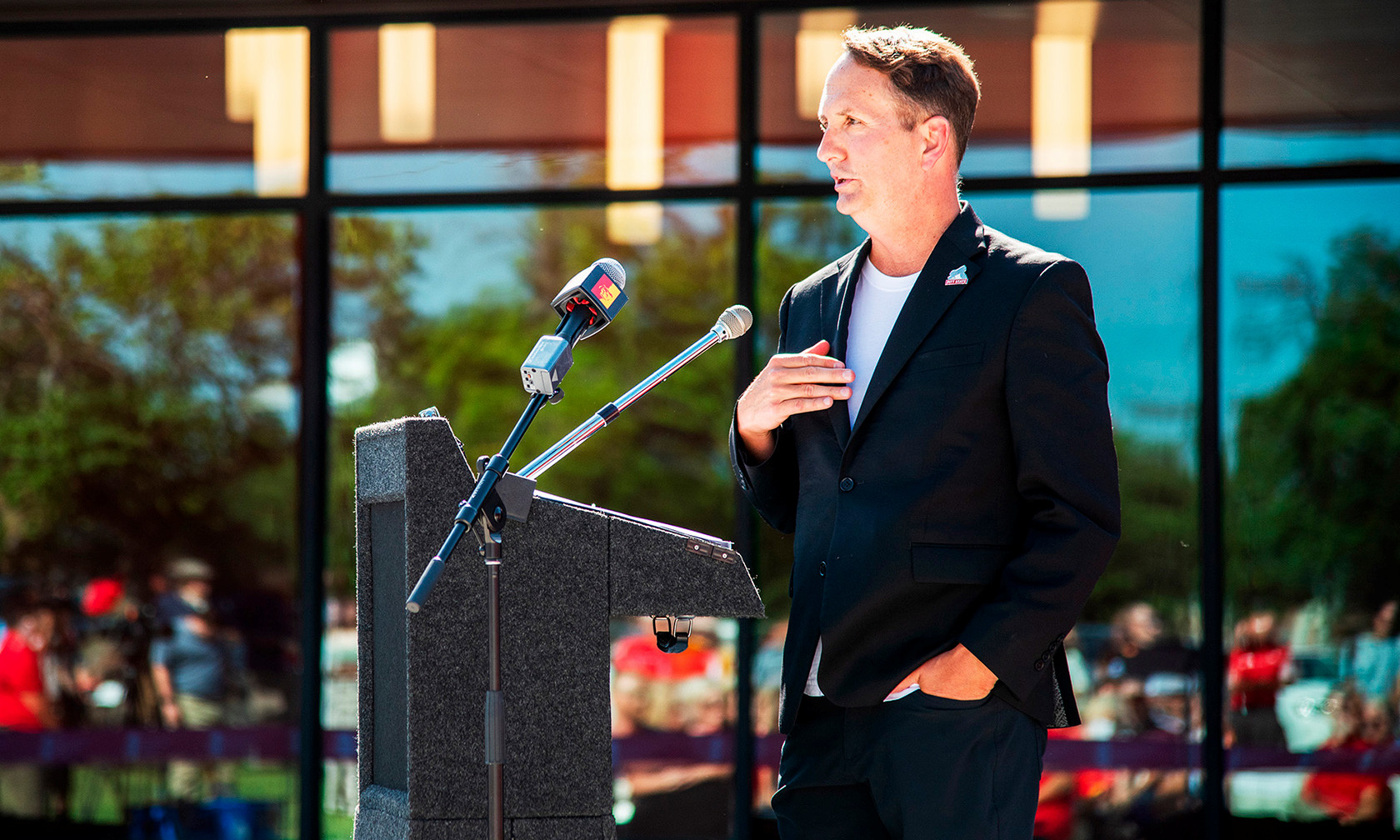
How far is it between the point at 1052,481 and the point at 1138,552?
3.12 m

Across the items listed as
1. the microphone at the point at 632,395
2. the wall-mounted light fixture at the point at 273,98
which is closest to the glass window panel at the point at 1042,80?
the wall-mounted light fixture at the point at 273,98

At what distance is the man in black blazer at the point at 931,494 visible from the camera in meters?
1.98

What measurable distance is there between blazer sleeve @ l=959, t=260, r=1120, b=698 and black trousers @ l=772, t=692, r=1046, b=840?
0.09 metres

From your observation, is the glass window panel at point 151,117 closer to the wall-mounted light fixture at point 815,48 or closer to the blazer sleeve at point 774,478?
the wall-mounted light fixture at point 815,48

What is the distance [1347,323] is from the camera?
4.91m

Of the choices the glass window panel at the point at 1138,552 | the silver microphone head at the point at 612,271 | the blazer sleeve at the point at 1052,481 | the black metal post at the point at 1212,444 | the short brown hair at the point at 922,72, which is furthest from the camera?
the glass window panel at the point at 1138,552

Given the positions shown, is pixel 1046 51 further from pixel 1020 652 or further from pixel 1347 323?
pixel 1020 652

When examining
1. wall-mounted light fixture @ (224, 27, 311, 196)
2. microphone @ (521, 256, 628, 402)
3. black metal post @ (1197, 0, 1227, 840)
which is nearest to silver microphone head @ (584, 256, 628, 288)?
microphone @ (521, 256, 628, 402)

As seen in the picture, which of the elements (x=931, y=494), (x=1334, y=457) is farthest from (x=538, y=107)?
(x=931, y=494)

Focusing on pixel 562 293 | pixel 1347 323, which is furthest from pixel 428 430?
pixel 1347 323

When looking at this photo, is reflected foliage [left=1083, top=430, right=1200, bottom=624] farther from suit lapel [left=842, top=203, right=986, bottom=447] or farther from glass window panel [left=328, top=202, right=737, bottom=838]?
suit lapel [left=842, top=203, right=986, bottom=447]

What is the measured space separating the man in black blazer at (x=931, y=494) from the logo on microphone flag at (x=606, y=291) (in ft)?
0.92

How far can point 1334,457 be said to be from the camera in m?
4.86

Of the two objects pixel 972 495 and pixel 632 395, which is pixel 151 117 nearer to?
pixel 632 395
